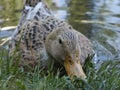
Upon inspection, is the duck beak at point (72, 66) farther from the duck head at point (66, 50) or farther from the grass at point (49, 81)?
the grass at point (49, 81)

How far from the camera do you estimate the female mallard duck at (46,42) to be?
210 inches

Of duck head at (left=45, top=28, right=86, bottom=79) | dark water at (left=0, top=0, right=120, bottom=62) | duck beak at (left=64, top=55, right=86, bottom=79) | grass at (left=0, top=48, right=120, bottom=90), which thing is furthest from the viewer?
dark water at (left=0, top=0, right=120, bottom=62)

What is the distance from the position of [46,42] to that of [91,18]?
355 cm

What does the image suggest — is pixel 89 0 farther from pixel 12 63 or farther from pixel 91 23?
pixel 12 63

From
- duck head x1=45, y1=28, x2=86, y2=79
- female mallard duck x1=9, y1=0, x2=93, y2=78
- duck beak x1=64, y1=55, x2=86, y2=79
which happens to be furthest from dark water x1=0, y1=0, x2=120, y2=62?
duck beak x1=64, y1=55, x2=86, y2=79

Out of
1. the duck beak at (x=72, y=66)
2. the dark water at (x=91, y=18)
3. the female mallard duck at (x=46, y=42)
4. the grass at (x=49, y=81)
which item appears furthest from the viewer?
the dark water at (x=91, y=18)

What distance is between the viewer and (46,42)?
608 cm

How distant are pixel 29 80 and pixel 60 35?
51.5 inches

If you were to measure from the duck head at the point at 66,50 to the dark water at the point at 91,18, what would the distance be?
168 centimetres

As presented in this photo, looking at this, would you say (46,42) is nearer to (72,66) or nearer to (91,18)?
(72,66)

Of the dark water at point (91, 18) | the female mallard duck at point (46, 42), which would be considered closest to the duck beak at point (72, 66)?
the female mallard duck at point (46, 42)

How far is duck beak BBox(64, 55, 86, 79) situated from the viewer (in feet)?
16.3

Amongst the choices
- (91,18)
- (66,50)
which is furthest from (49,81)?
(91,18)

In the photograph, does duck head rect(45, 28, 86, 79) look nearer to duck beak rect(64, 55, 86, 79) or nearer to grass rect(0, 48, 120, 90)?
duck beak rect(64, 55, 86, 79)
